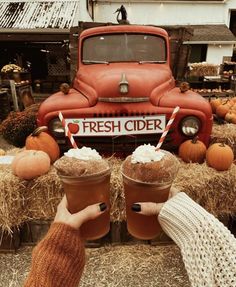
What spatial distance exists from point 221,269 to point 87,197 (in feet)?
2.88

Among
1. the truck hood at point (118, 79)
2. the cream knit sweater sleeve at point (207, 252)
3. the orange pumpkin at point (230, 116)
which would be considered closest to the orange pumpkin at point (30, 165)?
the truck hood at point (118, 79)

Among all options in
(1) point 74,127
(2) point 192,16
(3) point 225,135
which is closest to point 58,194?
(1) point 74,127

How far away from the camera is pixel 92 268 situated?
9.74 ft

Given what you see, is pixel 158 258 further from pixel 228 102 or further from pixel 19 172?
pixel 228 102

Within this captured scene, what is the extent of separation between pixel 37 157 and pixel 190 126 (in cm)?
184

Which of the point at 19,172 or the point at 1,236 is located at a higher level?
the point at 19,172

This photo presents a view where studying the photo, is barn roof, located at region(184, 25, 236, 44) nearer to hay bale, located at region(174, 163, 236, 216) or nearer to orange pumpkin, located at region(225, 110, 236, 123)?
orange pumpkin, located at region(225, 110, 236, 123)

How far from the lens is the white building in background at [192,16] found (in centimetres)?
1830

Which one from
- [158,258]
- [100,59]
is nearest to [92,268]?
[158,258]

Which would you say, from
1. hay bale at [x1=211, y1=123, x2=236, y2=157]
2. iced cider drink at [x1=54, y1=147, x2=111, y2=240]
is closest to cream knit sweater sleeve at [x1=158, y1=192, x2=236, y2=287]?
iced cider drink at [x1=54, y1=147, x2=111, y2=240]

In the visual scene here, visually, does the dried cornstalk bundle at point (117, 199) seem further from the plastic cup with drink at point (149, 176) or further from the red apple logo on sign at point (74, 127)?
the plastic cup with drink at point (149, 176)

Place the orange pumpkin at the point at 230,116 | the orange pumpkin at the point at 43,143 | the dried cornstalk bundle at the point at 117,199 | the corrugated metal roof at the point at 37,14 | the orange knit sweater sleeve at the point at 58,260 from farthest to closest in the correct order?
the corrugated metal roof at the point at 37,14, the orange pumpkin at the point at 230,116, the orange pumpkin at the point at 43,143, the dried cornstalk bundle at the point at 117,199, the orange knit sweater sleeve at the point at 58,260

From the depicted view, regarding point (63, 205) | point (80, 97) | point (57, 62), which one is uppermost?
point (63, 205)

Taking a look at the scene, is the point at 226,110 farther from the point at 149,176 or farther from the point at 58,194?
the point at 149,176
